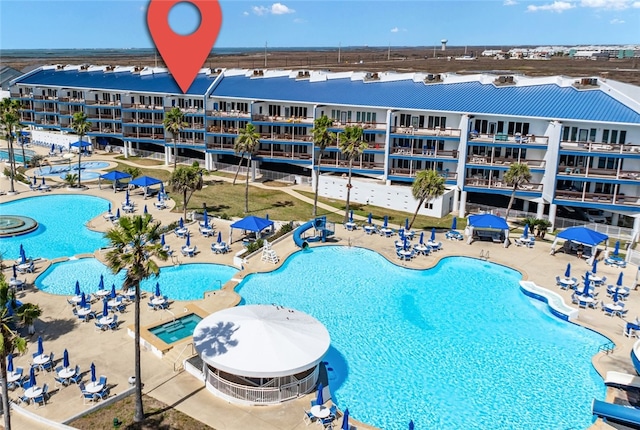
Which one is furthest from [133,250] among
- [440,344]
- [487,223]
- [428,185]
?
[487,223]

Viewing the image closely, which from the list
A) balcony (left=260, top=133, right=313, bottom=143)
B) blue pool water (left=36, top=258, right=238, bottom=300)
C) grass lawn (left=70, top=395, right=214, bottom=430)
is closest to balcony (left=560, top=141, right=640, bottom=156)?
balcony (left=260, top=133, right=313, bottom=143)

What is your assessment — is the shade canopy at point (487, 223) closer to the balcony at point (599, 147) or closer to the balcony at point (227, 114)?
the balcony at point (599, 147)

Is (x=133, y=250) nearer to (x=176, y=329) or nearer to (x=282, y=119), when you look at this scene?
(x=176, y=329)

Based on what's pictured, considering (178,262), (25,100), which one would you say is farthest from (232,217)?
(25,100)

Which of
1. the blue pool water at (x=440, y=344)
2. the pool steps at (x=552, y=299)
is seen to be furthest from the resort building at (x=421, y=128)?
the pool steps at (x=552, y=299)

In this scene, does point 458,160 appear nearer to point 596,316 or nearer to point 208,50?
point 596,316
